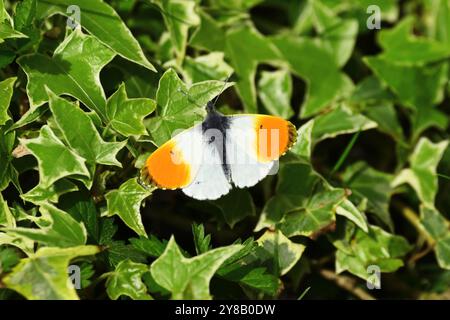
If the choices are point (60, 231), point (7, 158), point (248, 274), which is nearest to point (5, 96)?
point (7, 158)

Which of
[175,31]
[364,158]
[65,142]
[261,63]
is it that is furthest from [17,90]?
[364,158]

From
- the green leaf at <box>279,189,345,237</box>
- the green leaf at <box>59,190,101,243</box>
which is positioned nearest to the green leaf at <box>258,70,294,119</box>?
the green leaf at <box>279,189,345,237</box>

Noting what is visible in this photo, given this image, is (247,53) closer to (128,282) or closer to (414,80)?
(414,80)

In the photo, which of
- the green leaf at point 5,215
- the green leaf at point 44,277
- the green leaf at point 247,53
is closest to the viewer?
the green leaf at point 44,277

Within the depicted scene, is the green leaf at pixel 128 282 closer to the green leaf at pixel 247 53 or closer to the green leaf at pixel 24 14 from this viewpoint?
the green leaf at pixel 24 14

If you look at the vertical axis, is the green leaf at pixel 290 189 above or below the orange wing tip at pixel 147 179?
below

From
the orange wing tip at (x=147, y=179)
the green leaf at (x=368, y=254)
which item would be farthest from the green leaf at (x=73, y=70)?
the green leaf at (x=368, y=254)

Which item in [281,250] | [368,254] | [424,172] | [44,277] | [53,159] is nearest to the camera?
[44,277]
